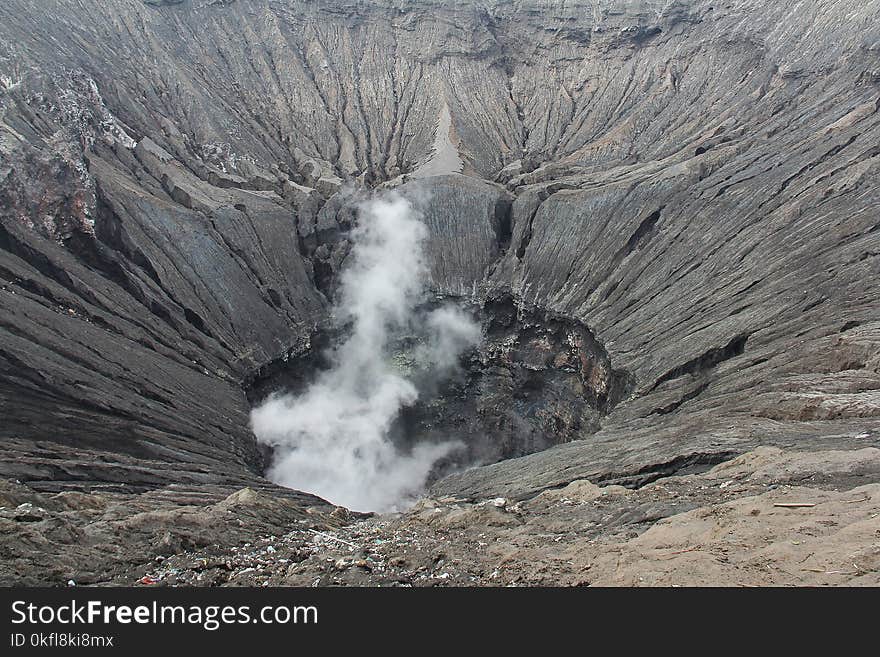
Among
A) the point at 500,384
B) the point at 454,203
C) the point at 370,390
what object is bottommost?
the point at 500,384

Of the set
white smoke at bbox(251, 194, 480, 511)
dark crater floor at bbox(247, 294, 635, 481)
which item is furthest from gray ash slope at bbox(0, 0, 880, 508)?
white smoke at bbox(251, 194, 480, 511)

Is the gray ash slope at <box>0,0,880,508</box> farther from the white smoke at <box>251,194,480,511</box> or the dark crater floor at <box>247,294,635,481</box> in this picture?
the white smoke at <box>251,194,480,511</box>

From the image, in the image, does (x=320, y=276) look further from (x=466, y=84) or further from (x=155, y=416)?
(x=466, y=84)

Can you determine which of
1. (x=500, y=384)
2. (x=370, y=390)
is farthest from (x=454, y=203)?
(x=370, y=390)

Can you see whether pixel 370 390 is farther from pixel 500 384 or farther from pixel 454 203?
pixel 454 203

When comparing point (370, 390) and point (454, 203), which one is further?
point (454, 203)

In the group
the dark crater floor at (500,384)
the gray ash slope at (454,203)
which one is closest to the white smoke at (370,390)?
the dark crater floor at (500,384)

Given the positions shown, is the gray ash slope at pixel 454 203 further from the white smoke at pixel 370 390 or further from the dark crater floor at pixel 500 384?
the white smoke at pixel 370 390
